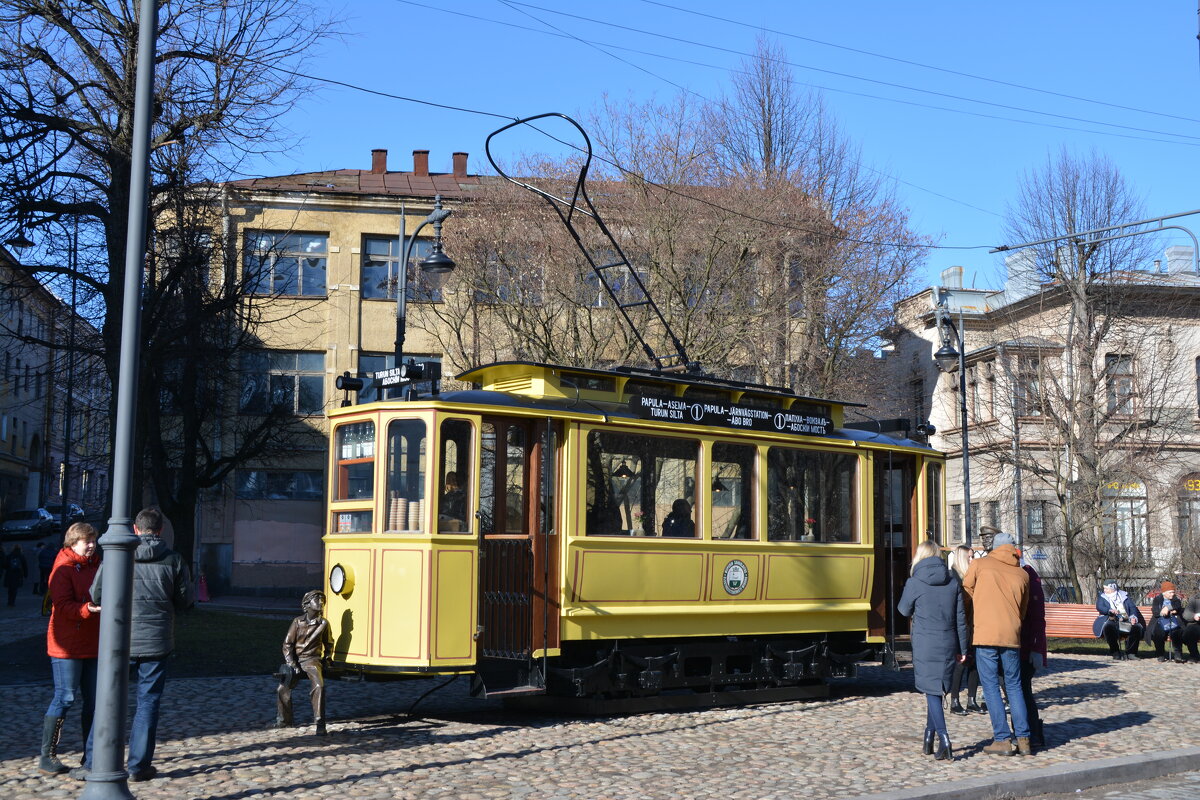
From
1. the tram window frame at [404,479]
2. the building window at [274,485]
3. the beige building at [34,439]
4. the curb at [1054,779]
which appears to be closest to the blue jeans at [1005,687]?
the curb at [1054,779]

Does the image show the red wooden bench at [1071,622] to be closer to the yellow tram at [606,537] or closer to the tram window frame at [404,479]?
the yellow tram at [606,537]

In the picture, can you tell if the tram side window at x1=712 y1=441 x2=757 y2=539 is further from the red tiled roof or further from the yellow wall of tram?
the red tiled roof

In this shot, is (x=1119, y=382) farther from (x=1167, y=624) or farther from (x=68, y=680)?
(x=68, y=680)

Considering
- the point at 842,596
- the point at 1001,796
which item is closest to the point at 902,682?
the point at 842,596

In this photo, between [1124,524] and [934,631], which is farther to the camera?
[1124,524]

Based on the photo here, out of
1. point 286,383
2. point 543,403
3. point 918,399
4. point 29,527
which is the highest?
point 918,399

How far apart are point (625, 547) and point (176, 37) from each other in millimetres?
11608

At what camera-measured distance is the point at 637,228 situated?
26.1 m

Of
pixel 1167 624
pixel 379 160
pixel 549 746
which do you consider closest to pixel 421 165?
pixel 379 160

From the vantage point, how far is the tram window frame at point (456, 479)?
10.8 m

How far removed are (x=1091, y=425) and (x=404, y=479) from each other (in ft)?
86.2

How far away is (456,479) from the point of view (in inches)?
430

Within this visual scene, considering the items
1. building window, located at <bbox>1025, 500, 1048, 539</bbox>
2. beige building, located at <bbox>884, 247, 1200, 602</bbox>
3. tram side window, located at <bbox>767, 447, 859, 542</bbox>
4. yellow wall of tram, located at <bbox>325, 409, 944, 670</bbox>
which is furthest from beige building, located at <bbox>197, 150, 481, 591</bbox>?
yellow wall of tram, located at <bbox>325, 409, 944, 670</bbox>

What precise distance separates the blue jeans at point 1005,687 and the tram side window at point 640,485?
3349 millimetres
